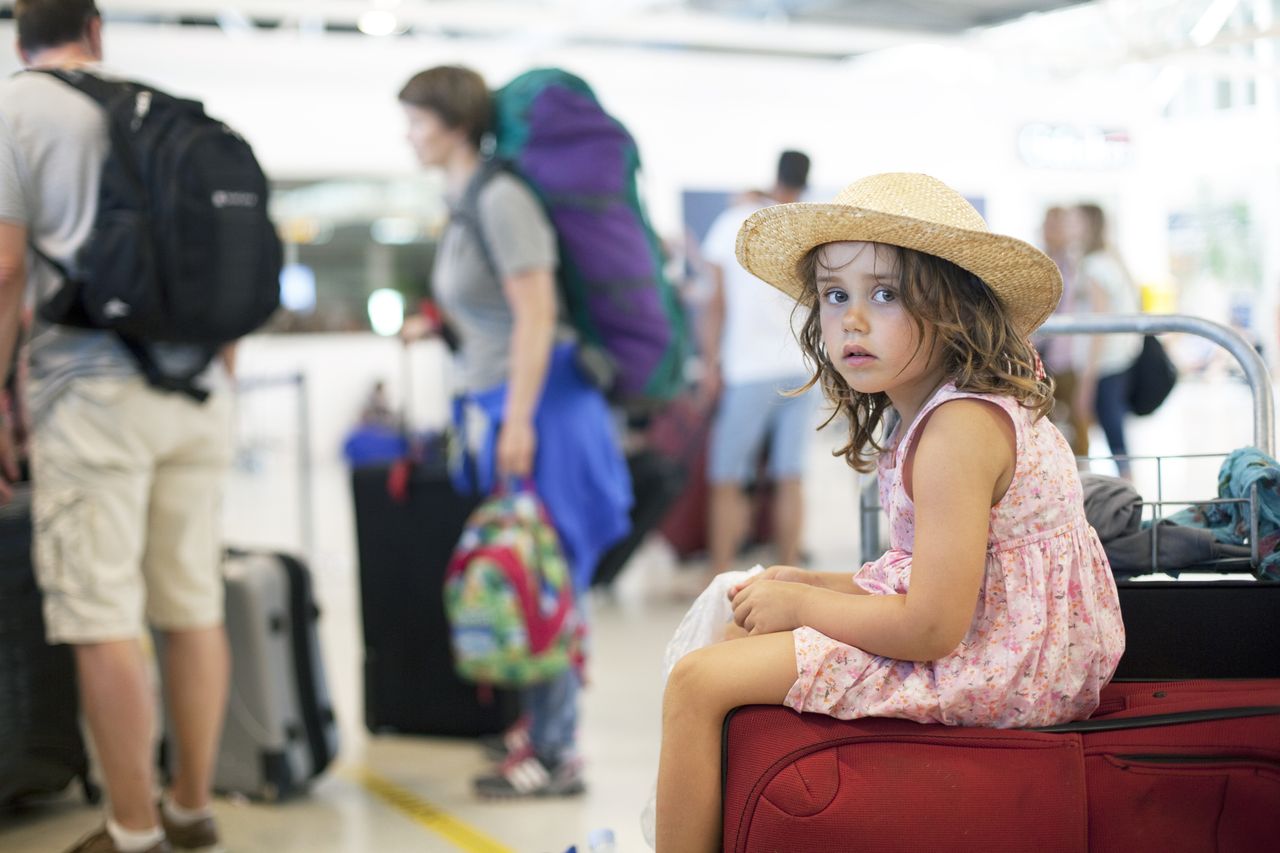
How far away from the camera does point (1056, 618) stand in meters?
1.42

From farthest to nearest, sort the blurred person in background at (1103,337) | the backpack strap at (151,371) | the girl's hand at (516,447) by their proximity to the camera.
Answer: the blurred person in background at (1103,337)
the girl's hand at (516,447)
the backpack strap at (151,371)

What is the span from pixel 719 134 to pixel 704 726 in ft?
41.6

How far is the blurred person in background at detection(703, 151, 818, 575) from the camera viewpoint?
16.6 ft

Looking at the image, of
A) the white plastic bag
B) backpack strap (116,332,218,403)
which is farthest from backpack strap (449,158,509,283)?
the white plastic bag

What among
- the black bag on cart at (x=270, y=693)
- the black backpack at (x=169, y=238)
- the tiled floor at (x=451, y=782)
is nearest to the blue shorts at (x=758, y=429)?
the tiled floor at (x=451, y=782)

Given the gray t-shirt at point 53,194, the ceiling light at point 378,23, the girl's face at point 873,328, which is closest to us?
the girl's face at point 873,328

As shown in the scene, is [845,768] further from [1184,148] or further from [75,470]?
[1184,148]

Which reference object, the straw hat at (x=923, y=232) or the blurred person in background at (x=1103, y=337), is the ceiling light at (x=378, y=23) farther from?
the straw hat at (x=923, y=232)

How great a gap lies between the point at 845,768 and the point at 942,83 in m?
14.2

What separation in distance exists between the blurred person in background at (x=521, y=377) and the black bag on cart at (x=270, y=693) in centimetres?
43

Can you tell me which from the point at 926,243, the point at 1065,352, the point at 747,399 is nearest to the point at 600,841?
the point at 926,243

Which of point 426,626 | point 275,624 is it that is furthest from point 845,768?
point 426,626

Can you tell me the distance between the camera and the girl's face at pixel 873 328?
1.45 m

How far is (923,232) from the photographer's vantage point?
55.3 inches
